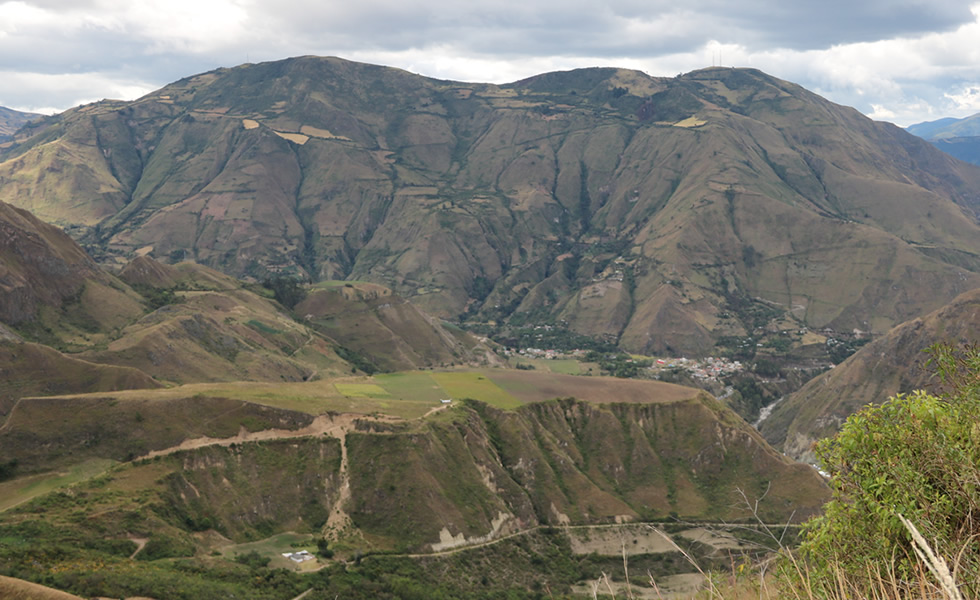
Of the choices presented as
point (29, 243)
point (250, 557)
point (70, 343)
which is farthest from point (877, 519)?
point (29, 243)

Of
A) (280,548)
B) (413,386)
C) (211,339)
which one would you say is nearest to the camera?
(280,548)

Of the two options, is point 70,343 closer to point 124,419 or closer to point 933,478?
point 124,419

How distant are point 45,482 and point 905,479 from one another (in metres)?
89.7

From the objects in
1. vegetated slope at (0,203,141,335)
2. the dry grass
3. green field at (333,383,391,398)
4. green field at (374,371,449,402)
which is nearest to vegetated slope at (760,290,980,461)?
green field at (374,371,449,402)

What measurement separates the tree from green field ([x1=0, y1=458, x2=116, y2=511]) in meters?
80.7

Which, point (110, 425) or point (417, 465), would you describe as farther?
point (417, 465)

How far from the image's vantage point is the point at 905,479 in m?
18.8

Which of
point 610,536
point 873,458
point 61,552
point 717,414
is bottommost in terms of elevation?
point 610,536

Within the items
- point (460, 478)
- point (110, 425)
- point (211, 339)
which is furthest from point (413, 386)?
point (110, 425)

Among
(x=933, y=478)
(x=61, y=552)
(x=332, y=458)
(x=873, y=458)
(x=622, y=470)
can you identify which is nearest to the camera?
(x=933, y=478)

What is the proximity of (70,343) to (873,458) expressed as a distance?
143m

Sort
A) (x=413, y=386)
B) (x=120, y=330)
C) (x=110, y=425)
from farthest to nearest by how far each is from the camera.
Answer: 1. (x=120, y=330)
2. (x=413, y=386)
3. (x=110, y=425)

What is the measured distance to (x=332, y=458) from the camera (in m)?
101

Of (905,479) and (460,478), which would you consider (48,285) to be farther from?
(905,479)
